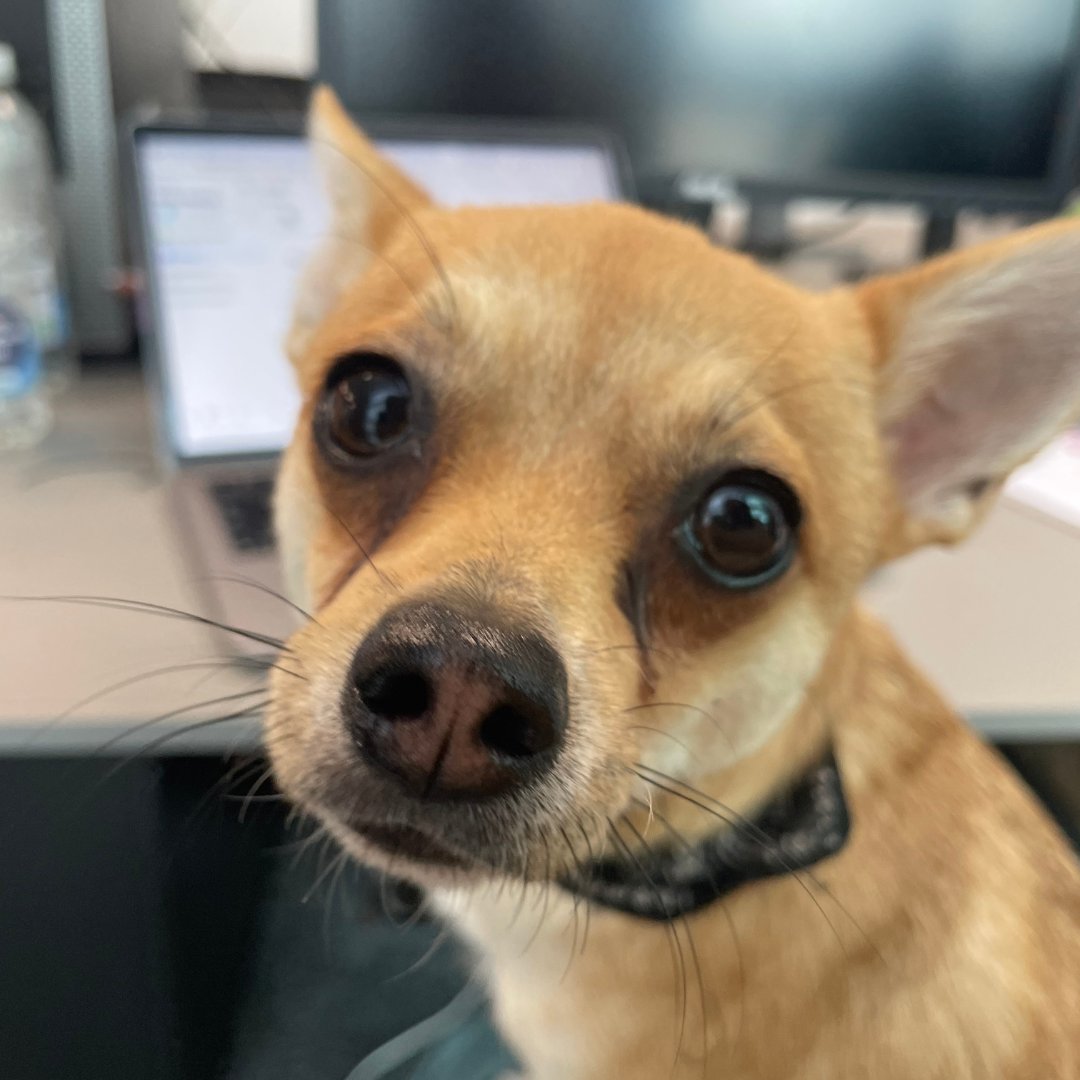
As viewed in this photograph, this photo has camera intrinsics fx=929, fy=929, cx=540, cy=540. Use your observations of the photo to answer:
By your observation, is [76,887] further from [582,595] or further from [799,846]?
[799,846]

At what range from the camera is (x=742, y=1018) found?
1072 mm

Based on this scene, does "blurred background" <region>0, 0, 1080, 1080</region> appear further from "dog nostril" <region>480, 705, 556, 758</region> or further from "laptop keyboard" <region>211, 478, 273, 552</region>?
"dog nostril" <region>480, 705, 556, 758</region>

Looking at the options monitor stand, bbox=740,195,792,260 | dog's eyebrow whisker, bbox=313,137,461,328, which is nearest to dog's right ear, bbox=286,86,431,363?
dog's eyebrow whisker, bbox=313,137,461,328

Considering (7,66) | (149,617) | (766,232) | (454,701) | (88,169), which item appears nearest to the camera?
(454,701)

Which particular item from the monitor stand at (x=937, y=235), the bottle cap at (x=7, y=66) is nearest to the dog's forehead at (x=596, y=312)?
the bottle cap at (x=7, y=66)

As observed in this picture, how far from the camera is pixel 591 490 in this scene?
3.03ft

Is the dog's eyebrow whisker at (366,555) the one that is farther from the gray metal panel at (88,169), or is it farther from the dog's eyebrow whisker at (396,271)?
the gray metal panel at (88,169)

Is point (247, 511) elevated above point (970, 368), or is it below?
below

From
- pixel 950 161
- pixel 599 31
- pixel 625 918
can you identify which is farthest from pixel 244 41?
pixel 625 918

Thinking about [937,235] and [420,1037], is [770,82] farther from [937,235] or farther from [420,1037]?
[420,1037]

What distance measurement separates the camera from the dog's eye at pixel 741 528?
0.96 metres

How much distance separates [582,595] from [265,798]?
48 cm

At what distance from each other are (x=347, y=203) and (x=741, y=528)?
0.71m

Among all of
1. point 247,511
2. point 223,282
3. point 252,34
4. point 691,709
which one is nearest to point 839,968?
point 691,709
